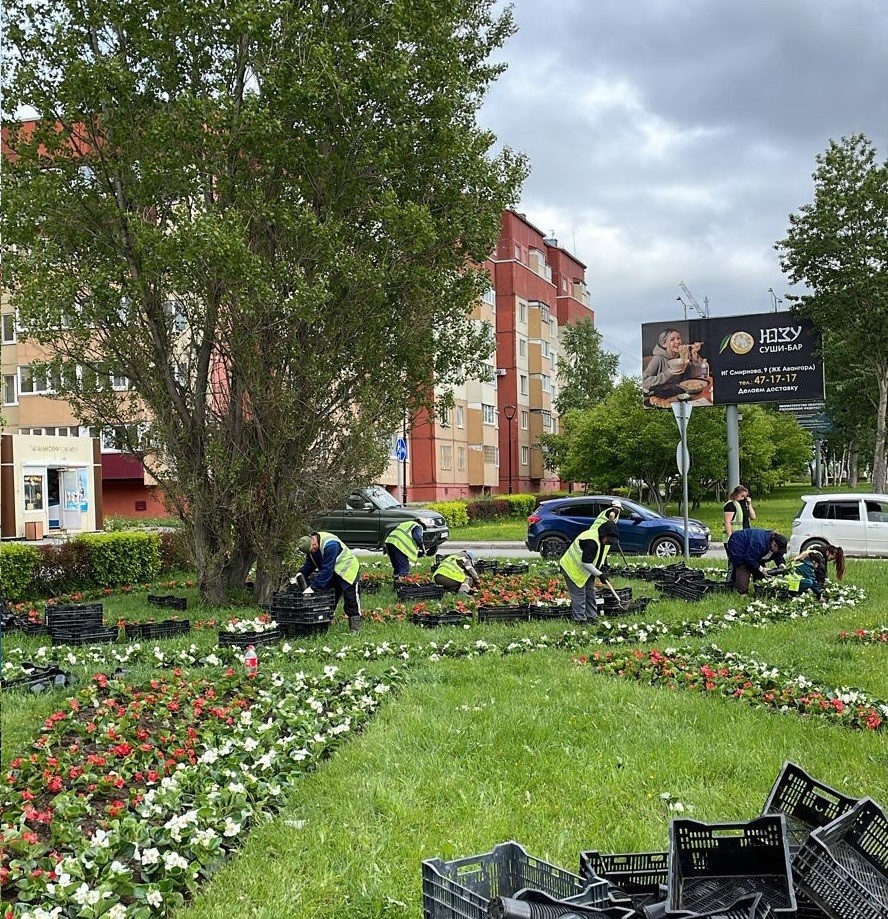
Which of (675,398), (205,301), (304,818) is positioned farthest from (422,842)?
(675,398)

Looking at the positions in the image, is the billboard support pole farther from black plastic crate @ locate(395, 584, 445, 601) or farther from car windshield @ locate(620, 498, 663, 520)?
black plastic crate @ locate(395, 584, 445, 601)

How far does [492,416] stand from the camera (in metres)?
59.7

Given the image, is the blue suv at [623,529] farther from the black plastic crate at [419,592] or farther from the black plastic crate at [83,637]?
the black plastic crate at [83,637]

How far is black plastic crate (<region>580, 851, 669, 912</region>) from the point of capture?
3.62 metres

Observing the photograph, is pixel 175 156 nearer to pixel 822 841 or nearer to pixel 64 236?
pixel 64 236

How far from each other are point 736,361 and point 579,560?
19.2m

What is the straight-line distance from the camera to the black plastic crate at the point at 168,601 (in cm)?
1433

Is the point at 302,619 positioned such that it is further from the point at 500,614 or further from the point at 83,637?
the point at 500,614

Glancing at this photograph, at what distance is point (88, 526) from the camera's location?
1609 inches

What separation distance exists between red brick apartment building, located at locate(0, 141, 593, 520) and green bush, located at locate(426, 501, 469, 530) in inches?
250

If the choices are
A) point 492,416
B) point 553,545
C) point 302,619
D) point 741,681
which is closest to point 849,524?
point 553,545

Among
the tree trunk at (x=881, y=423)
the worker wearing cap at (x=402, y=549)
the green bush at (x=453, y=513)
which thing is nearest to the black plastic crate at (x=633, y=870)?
the worker wearing cap at (x=402, y=549)

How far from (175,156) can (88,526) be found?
3059 cm

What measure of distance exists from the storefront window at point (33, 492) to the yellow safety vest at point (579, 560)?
106ft
